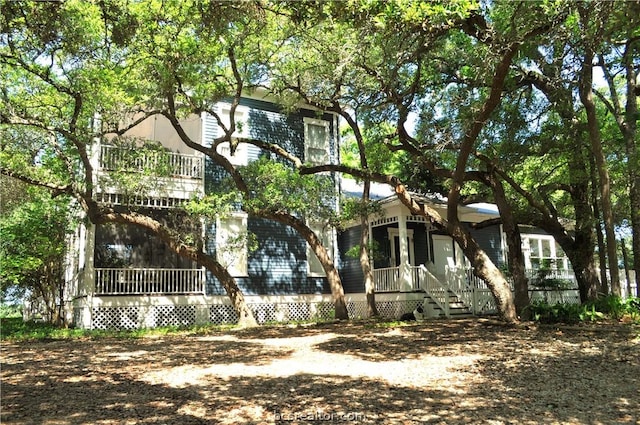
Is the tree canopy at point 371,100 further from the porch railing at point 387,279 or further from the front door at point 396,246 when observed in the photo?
the front door at point 396,246

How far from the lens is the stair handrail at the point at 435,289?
1627cm

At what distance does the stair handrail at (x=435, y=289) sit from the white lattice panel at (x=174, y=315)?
740cm

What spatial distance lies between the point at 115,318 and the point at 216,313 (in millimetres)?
3005

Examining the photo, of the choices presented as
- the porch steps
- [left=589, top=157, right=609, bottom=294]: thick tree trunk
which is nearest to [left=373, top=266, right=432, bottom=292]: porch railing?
the porch steps

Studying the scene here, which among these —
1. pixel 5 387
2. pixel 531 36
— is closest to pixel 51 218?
pixel 5 387

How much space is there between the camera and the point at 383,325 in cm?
1341

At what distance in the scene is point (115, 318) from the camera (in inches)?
587

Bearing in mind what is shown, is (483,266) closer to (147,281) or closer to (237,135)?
(237,135)

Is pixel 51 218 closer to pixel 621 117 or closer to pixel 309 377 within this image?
pixel 309 377

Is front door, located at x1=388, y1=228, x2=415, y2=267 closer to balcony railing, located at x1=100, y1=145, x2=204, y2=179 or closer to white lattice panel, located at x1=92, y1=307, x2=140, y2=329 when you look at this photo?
balcony railing, located at x1=100, y1=145, x2=204, y2=179

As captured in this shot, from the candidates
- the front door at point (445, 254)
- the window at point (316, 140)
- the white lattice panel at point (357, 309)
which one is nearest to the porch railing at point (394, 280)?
the white lattice panel at point (357, 309)

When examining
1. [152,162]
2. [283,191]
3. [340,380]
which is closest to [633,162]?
[283,191]

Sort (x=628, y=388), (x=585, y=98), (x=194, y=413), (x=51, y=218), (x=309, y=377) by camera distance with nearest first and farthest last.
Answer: (x=194, y=413)
(x=628, y=388)
(x=309, y=377)
(x=585, y=98)
(x=51, y=218)

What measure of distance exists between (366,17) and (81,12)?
216 inches
